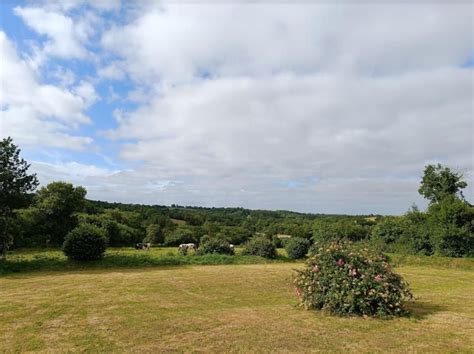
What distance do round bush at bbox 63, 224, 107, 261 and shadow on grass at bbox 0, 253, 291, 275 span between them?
0.34 m

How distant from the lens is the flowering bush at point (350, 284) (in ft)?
27.0

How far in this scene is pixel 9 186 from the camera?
17.9m

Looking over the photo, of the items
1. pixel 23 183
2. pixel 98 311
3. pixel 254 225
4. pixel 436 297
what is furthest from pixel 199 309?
pixel 254 225

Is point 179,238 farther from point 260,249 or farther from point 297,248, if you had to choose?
point 260,249

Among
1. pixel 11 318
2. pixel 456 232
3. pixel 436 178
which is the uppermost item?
pixel 436 178

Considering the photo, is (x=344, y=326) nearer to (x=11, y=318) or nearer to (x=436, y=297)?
(x=436, y=297)

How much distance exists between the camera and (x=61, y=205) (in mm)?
30969

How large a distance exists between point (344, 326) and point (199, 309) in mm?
3469

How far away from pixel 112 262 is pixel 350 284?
579 inches

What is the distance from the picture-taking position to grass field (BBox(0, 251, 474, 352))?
245 inches

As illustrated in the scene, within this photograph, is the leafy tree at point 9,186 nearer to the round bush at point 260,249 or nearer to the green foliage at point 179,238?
the round bush at point 260,249

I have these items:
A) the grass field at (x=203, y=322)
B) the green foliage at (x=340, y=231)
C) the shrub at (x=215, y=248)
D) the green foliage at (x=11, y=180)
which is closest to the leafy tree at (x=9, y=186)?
the green foliage at (x=11, y=180)

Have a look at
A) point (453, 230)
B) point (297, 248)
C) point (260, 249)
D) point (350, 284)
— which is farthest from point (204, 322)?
point (453, 230)

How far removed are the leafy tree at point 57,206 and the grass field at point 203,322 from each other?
1880 centimetres
